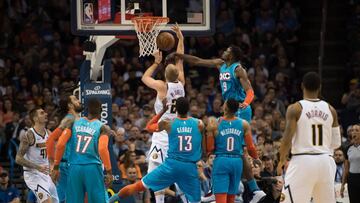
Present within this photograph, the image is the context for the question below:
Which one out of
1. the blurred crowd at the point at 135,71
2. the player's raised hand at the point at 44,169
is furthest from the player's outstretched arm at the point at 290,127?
the blurred crowd at the point at 135,71

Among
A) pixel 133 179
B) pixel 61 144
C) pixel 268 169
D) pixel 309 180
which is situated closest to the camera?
pixel 309 180

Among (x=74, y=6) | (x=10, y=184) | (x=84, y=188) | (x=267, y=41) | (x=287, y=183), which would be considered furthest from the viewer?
(x=267, y=41)

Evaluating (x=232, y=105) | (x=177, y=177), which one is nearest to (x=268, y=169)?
(x=232, y=105)

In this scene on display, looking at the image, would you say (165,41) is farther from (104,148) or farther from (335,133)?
(335,133)

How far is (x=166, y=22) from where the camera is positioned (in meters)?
17.2

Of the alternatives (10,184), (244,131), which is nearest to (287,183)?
(244,131)

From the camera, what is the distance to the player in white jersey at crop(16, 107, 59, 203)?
17484mm

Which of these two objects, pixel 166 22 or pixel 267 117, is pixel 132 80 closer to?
pixel 267 117

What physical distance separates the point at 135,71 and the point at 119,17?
25.7ft

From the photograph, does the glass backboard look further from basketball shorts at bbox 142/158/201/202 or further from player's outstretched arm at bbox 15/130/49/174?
basketball shorts at bbox 142/158/201/202

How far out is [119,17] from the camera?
17359mm

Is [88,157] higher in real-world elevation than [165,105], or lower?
lower

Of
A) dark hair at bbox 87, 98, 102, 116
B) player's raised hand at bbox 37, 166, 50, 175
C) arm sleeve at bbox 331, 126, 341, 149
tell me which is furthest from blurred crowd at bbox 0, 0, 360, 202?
arm sleeve at bbox 331, 126, 341, 149

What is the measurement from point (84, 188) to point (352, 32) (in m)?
13.5
